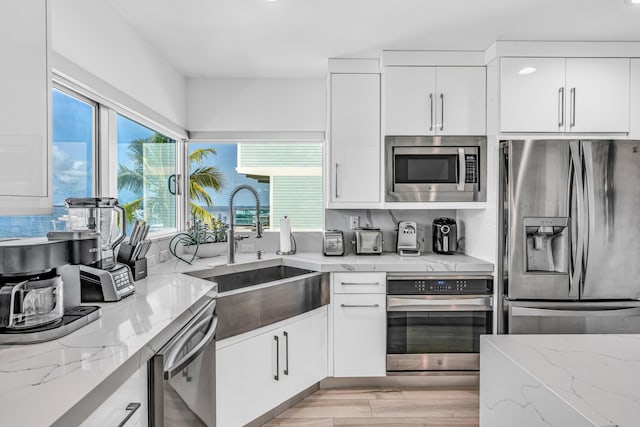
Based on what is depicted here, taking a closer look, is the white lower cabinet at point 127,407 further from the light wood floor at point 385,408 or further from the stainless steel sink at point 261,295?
the light wood floor at point 385,408

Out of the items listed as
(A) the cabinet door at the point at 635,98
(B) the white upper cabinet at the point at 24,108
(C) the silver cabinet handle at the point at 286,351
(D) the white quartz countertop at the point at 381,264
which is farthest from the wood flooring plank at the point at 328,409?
(A) the cabinet door at the point at 635,98

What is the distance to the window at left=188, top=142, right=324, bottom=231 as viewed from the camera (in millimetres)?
3443

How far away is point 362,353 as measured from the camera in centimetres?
267

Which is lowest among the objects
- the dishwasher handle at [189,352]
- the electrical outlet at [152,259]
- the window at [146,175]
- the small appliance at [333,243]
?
the dishwasher handle at [189,352]

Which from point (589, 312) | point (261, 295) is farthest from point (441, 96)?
point (261, 295)

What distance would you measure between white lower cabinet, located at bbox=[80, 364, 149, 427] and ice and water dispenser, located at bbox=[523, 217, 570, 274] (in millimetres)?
2317

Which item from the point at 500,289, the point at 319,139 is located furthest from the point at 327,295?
the point at 319,139

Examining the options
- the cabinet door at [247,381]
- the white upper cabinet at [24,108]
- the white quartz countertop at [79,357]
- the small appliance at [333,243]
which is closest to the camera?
the white quartz countertop at [79,357]

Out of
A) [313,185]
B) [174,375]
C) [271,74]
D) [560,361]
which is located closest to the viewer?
[560,361]

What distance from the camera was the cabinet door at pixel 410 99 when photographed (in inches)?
111

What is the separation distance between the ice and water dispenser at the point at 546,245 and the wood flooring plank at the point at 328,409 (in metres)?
1.38

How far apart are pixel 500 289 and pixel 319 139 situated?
1.85m

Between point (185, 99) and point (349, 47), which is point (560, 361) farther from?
point (185, 99)

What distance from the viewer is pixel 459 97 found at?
9.30 ft
